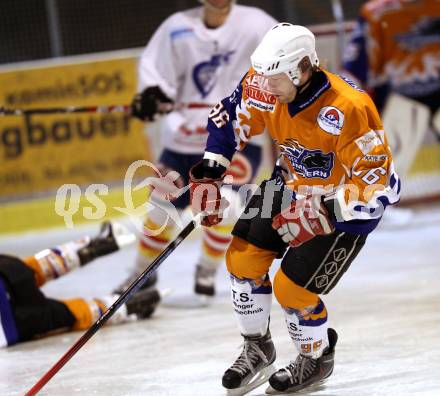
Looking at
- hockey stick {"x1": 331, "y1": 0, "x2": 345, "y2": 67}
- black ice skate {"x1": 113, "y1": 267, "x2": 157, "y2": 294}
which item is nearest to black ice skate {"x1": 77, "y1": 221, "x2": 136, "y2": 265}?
black ice skate {"x1": 113, "y1": 267, "x2": 157, "y2": 294}

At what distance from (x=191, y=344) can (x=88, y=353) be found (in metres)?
0.34

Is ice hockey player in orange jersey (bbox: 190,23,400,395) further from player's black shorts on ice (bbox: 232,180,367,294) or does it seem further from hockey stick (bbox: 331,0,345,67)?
hockey stick (bbox: 331,0,345,67)

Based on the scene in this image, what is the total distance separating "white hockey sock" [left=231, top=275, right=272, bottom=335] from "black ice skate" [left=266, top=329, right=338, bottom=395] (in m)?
0.14

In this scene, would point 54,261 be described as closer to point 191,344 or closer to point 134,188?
point 191,344

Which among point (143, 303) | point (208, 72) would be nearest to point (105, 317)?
point (143, 303)

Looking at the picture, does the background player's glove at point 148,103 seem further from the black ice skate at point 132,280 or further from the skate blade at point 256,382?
the skate blade at point 256,382

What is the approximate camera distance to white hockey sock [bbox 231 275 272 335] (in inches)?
105

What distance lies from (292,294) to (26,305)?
3.76 ft

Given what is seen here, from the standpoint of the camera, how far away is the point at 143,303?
3.64 metres

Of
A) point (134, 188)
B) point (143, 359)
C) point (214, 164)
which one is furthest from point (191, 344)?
point (134, 188)

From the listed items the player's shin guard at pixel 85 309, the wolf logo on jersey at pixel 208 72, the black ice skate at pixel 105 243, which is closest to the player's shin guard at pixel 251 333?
the player's shin guard at pixel 85 309

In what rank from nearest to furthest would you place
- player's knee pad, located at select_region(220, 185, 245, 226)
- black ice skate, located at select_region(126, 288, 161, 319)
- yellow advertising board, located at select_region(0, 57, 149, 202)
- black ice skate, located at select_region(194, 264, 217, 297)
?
black ice skate, located at select_region(126, 288, 161, 319) → player's knee pad, located at select_region(220, 185, 245, 226) → black ice skate, located at select_region(194, 264, 217, 297) → yellow advertising board, located at select_region(0, 57, 149, 202)

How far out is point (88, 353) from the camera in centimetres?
323

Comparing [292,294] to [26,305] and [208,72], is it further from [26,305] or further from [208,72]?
[208,72]
